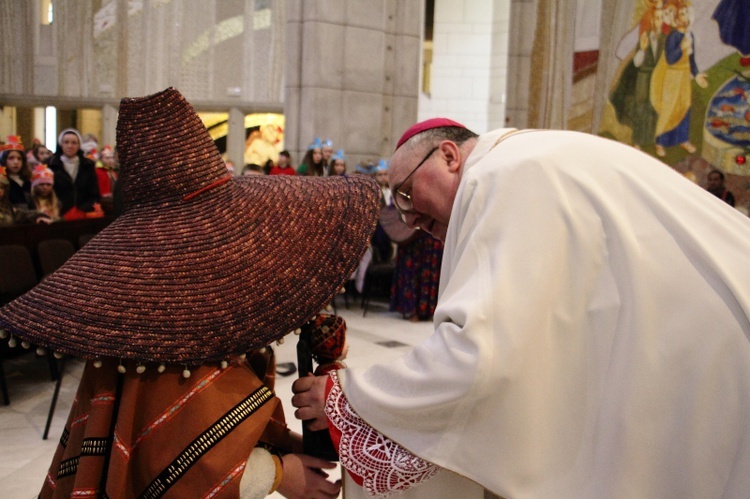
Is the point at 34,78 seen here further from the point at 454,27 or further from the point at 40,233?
the point at 40,233

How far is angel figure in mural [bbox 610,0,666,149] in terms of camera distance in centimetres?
694

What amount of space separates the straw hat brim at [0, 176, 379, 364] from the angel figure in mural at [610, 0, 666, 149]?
6030mm

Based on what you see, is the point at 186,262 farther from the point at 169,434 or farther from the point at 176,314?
the point at 169,434

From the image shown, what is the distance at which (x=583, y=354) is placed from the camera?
1.37 metres

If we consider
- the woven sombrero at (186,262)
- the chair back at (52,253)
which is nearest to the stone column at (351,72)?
the chair back at (52,253)

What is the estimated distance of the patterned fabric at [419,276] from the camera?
7.61 m

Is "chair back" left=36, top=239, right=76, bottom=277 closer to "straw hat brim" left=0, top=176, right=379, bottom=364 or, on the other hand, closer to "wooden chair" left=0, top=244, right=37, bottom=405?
"wooden chair" left=0, top=244, right=37, bottom=405

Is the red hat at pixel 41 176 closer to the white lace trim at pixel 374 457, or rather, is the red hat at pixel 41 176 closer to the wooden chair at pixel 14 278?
the wooden chair at pixel 14 278

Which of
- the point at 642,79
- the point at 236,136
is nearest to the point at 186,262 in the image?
the point at 642,79

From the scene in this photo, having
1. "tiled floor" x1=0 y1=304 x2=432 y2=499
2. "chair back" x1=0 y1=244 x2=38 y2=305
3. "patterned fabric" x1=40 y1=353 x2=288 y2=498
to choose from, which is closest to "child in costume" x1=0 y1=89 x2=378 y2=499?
"patterned fabric" x1=40 y1=353 x2=288 y2=498

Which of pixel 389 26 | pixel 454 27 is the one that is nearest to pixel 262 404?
pixel 389 26

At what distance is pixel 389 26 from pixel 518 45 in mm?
1757

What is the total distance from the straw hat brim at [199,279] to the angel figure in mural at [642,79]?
603 cm

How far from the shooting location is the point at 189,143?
1.56 meters
